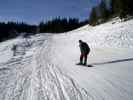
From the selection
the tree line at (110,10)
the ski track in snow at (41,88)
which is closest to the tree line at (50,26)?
the tree line at (110,10)

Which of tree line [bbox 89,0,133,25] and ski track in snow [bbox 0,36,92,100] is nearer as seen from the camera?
ski track in snow [bbox 0,36,92,100]

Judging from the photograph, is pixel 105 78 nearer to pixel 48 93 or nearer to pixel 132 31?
pixel 48 93

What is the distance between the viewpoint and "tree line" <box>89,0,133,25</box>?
3772 centimetres

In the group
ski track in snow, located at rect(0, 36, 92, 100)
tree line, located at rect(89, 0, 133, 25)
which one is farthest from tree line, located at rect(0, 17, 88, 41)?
ski track in snow, located at rect(0, 36, 92, 100)

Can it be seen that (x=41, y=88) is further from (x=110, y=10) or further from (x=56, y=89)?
(x=110, y=10)

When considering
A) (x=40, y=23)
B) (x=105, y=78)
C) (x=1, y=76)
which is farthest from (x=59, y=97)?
(x=40, y=23)

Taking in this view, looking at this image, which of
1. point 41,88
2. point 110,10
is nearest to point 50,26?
point 110,10

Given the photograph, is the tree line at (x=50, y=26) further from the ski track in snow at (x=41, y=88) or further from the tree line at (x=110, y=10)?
the ski track in snow at (x=41, y=88)

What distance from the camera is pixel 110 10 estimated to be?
62750mm

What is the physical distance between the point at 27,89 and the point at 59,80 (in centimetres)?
176

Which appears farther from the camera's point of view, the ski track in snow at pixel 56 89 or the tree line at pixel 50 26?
the tree line at pixel 50 26

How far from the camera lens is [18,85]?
22.6ft

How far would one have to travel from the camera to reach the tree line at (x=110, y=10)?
124ft

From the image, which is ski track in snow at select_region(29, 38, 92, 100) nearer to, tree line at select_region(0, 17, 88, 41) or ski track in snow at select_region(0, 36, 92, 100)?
ski track in snow at select_region(0, 36, 92, 100)
